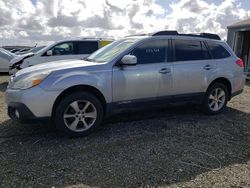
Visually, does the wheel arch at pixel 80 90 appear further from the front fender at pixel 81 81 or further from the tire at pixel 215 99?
the tire at pixel 215 99

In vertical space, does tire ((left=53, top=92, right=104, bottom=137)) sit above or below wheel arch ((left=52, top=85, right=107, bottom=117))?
below

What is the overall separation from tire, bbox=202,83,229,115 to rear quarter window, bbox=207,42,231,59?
0.61 metres

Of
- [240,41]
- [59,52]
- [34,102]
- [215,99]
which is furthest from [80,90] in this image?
[240,41]

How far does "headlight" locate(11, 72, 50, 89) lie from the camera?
4318mm

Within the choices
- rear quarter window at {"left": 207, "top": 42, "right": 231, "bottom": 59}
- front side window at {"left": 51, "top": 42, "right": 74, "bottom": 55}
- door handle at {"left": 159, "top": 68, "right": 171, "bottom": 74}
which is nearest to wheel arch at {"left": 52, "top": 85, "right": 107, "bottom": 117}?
door handle at {"left": 159, "top": 68, "right": 171, "bottom": 74}

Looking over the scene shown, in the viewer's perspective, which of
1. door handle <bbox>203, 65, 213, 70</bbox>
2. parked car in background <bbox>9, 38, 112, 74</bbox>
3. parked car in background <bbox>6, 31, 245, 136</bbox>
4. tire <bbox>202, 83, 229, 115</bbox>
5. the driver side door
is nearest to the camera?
parked car in background <bbox>6, 31, 245, 136</bbox>

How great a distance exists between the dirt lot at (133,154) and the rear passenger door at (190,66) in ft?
2.18

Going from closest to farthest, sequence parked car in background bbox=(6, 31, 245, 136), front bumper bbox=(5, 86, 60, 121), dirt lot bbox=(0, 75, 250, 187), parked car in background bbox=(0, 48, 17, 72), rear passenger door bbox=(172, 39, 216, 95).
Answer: dirt lot bbox=(0, 75, 250, 187) → front bumper bbox=(5, 86, 60, 121) → parked car in background bbox=(6, 31, 245, 136) → rear passenger door bbox=(172, 39, 216, 95) → parked car in background bbox=(0, 48, 17, 72)

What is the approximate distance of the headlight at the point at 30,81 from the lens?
432cm

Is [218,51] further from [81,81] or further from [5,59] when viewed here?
[5,59]

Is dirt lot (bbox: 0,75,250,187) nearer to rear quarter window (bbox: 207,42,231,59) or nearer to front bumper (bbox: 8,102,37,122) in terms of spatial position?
front bumper (bbox: 8,102,37,122)

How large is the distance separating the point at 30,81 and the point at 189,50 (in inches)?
123

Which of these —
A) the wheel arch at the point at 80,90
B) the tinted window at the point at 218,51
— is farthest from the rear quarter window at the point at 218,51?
the wheel arch at the point at 80,90

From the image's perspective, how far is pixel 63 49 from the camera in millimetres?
10742
